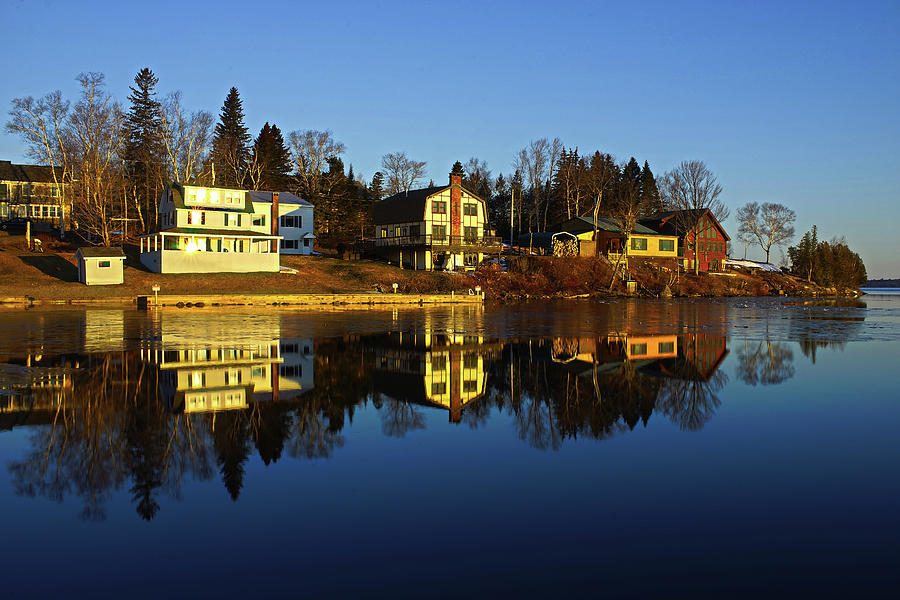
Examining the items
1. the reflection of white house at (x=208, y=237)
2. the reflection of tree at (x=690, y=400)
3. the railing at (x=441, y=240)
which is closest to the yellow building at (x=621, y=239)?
the railing at (x=441, y=240)

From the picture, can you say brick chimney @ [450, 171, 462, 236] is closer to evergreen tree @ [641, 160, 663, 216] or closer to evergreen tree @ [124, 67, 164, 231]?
evergreen tree @ [124, 67, 164, 231]

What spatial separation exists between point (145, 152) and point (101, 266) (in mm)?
39785

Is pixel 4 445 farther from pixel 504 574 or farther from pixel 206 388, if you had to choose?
pixel 504 574

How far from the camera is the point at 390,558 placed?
7160 mm

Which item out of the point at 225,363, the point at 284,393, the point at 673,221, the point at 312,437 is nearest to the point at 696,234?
the point at 673,221

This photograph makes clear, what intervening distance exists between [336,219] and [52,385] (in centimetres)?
7968

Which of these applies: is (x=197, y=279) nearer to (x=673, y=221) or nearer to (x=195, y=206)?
(x=195, y=206)

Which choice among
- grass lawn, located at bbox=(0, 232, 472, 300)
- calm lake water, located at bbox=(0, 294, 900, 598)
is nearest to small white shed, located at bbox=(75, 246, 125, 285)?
grass lawn, located at bbox=(0, 232, 472, 300)

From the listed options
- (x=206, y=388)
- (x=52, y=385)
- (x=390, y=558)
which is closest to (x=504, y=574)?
(x=390, y=558)

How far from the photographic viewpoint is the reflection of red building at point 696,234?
96.4 meters

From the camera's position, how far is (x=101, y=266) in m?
53.7

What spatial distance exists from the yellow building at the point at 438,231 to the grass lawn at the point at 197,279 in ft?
17.6

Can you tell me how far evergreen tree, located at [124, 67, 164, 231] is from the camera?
85.6 meters

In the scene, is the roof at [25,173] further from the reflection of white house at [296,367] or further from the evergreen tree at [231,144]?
the reflection of white house at [296,367]
